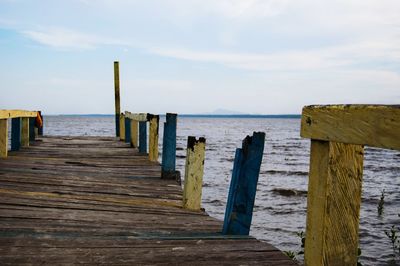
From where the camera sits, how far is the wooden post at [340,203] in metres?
1.81

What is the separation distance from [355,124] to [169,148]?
182 inches

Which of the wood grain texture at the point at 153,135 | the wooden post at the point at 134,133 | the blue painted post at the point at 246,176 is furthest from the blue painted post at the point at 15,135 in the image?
the blue painted post at the point at 246,176

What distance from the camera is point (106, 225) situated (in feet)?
11.7

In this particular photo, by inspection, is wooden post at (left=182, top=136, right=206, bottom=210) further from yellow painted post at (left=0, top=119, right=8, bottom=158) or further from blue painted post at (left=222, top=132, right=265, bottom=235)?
yellow painted post at (left=0, top=119, right=8, bottom=158)

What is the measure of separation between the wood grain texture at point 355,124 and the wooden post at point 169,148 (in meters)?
4.10

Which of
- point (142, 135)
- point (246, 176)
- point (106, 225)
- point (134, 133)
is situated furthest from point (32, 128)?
point (246, 176)

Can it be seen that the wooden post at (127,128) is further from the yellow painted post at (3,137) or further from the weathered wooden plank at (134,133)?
the yellow painted post at (3,137)

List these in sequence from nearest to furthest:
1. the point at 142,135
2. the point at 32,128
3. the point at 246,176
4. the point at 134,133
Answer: the point at 246,176, the point at 142,135, the point at 134,133, the point at 32,128

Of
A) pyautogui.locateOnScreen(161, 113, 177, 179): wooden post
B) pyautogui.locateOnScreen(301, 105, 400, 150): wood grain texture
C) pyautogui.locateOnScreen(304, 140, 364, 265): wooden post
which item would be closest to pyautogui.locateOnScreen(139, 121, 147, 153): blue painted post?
pyautogui.locateOnScreen(161, 113, 177, 179): wooden post

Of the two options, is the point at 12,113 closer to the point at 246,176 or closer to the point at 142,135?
the point at 142,135

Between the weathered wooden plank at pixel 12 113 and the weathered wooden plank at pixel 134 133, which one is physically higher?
the weathered wooden plank at pixel 12 113

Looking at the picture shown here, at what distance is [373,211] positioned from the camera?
1225 centimetres

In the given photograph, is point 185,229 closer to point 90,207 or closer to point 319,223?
point 90,207

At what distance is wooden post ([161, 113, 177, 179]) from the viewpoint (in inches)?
239
